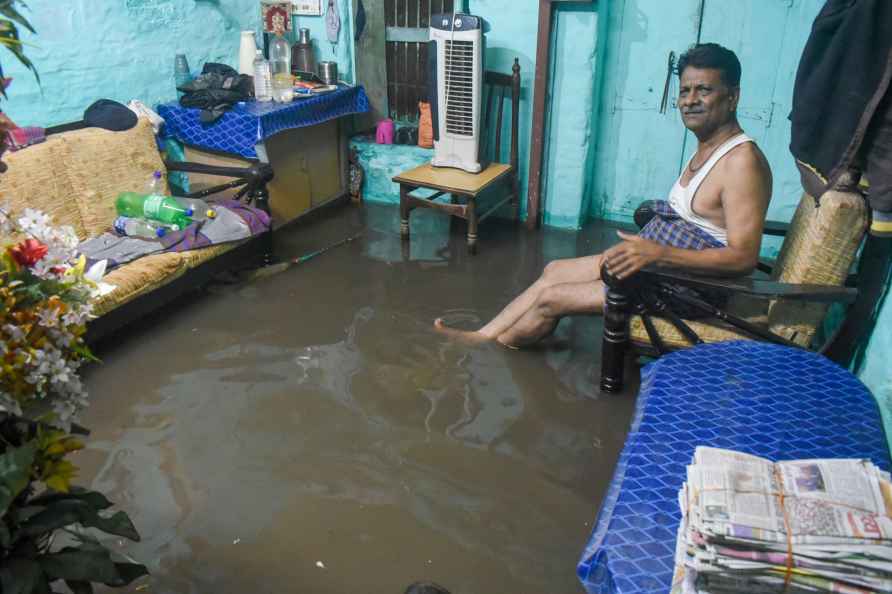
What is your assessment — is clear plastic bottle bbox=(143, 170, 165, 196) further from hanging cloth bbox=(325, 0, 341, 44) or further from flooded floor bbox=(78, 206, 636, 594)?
hanging cloth bbox=(325, 0, 341, 44)

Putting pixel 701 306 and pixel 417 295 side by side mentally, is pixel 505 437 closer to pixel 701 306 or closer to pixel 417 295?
pixel 701 306

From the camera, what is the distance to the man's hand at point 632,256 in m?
2.27

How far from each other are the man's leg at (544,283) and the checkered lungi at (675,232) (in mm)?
273

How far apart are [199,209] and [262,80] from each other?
1018 mm

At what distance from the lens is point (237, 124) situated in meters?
3.83

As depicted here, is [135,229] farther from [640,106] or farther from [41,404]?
[640,106]

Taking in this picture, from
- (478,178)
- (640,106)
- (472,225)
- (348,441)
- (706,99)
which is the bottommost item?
(348,441)

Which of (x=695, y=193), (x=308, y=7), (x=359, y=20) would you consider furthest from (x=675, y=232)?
(x=308, y=7)

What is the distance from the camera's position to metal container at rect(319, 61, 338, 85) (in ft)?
14.8

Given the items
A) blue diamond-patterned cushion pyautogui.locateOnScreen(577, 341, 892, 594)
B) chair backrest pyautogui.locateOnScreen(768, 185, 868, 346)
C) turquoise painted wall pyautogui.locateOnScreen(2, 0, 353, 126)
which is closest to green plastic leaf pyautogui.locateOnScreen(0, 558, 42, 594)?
blue diamond-patterned cushion pyautogui.locateOnScreen(577, 341, 892, 594)

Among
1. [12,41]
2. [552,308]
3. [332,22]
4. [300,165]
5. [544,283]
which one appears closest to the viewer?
[12,41]

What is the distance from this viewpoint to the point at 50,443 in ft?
4.15

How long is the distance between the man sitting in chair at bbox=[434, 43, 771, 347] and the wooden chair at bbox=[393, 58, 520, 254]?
1372 millimetres

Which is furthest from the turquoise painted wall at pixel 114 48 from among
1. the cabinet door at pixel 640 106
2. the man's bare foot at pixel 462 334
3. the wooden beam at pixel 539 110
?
the man's bare foot at pixel 462 334
